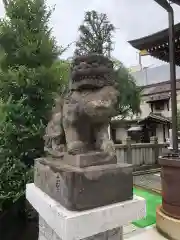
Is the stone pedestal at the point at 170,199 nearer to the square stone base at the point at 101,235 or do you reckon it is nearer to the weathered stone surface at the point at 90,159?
the square stone base at the point at 101,235

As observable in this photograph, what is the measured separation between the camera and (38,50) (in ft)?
9.73

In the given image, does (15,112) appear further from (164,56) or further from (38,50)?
(164,56)

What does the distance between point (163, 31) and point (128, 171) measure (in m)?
3.22

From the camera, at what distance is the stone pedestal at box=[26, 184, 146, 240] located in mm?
1103

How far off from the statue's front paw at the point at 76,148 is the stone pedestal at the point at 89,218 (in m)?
0.31

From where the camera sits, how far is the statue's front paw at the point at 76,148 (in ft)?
4.35

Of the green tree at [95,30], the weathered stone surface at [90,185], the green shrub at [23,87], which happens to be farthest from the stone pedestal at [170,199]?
the green tree at [95,30]

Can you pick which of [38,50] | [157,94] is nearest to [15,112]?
[38,50]

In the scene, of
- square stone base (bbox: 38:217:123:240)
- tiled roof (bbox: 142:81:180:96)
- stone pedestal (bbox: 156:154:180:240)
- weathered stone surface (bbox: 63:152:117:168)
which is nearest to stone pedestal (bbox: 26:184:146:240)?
square stone base (bbox: 38:217:123:240)

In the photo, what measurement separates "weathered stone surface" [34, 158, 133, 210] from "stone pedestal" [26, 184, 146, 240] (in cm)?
4

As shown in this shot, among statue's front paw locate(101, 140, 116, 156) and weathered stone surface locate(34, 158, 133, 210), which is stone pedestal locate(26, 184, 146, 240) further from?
statue's front paw locate(101, 140, 116, 156)

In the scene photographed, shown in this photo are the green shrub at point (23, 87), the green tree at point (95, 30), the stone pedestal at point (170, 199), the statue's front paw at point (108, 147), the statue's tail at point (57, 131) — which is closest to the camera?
the statue's front paw at point (108, 147)

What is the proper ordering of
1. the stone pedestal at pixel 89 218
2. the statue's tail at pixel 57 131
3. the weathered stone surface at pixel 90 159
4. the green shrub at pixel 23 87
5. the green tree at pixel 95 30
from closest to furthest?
the stone pedestal at pixel 89 218, the weathered stone surface at pixel 90 159, the statue's tail at pixel 57 131, the green shrub at pixel 23 87, the green tree at pixel 95 30

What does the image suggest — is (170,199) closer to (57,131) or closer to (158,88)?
(57,131)
